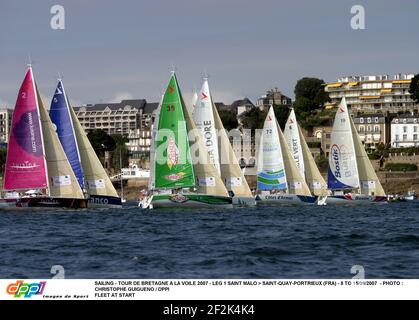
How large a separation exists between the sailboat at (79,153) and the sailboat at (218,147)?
6.61 m

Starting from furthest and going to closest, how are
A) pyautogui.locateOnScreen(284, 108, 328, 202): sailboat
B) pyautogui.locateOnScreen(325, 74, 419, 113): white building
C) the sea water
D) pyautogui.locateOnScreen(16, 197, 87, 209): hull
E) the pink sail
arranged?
pyautogui.locateOnScreen(325, 74, 419, 113): white building → pyautogui.locateOnScreen(284, 108, 328, 202): sailboat → pyautogui.locateOnScreen(16, 197, 87, 209): hull → the pink sail → the sea water

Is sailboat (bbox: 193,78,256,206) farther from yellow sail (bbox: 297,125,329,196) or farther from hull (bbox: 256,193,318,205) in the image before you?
yellow sail (bbox: 297,125,329,196)

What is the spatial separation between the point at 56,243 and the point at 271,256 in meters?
7.21

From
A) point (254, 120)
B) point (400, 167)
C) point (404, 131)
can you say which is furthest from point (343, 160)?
point (254, 120)

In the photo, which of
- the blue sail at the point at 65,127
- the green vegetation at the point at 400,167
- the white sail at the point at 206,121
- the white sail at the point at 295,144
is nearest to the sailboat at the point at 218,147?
the white sail at the point at 206,121

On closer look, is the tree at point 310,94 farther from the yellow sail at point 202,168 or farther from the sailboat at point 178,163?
the sailboat at point 178,163

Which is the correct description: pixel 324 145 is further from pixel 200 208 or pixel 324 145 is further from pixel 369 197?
pixel 200 208

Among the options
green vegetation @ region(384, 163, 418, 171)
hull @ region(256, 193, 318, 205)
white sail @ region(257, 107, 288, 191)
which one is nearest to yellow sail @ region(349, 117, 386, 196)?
hull @ region(256, 193, 318, 205)

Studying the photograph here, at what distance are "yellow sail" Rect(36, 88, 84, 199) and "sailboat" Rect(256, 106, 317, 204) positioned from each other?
19.8 meters

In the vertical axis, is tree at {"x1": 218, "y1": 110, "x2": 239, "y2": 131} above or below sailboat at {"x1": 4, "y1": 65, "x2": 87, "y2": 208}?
above

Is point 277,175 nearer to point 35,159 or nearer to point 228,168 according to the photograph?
point 228,168

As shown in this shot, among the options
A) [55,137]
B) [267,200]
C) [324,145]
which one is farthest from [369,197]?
[324,145]

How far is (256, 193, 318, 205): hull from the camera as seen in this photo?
6506 cm
